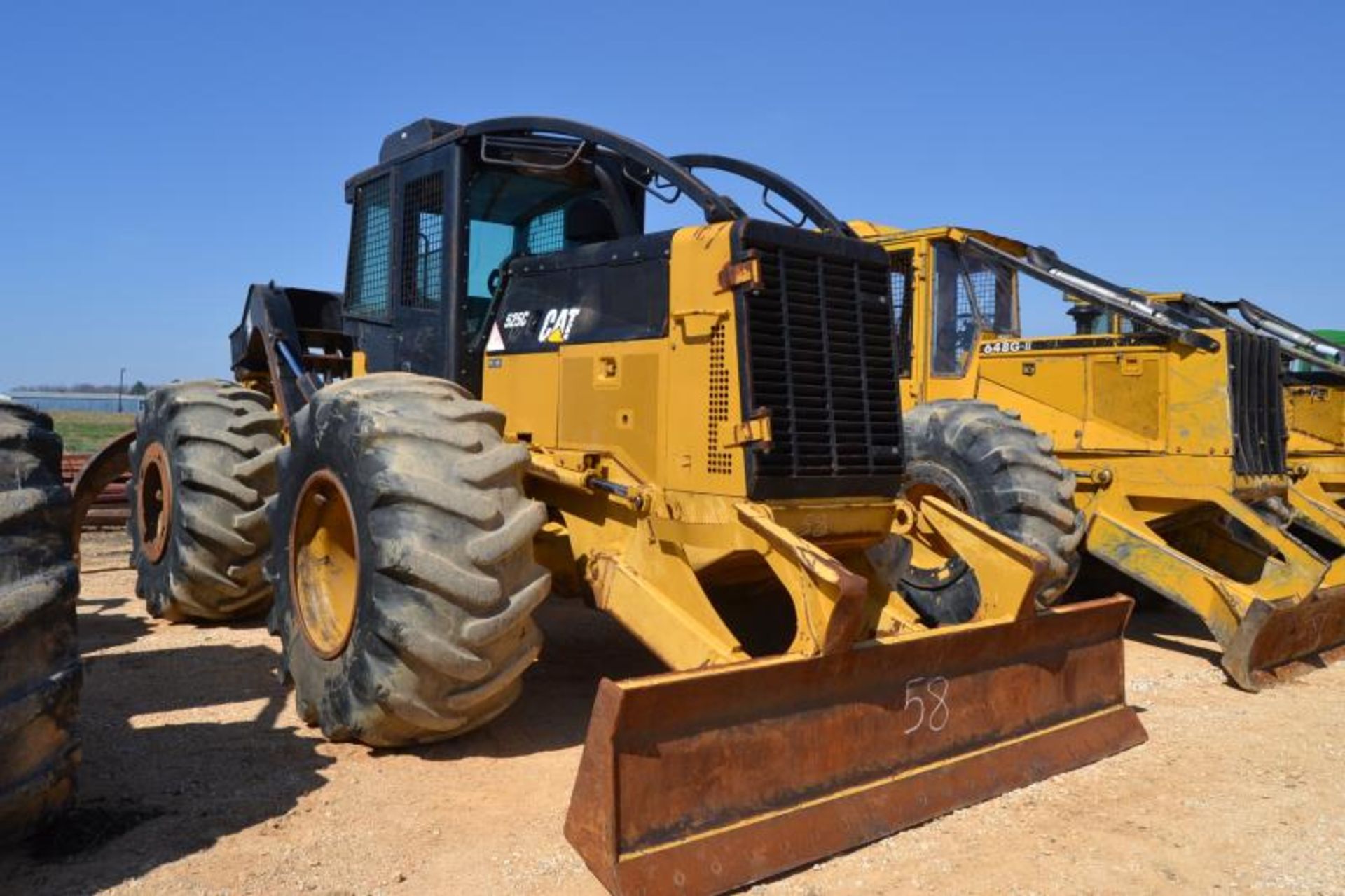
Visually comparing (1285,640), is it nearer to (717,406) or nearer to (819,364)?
(819,364)

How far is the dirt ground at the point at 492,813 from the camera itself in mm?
3473

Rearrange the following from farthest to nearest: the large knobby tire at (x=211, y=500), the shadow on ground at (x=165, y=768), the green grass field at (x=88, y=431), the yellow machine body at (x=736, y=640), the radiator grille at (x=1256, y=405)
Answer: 1. the green grass field at (x=88, y=431)
2. the radiator grille at (x=1256, y=405)
3. the large knobby tire at (x=211, y=500)
4. the yellow machine body at (x=736, y=640)
5. the shadow on ground at (x=165, y=768)

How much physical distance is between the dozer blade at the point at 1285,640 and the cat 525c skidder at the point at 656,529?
1.92m

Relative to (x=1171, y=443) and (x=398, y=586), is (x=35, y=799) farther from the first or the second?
(x=1171, y=443)

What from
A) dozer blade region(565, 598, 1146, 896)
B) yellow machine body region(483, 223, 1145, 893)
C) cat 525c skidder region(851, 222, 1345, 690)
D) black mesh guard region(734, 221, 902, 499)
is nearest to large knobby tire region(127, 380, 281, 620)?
yellow machine body region(483, 223, 1145, 893)

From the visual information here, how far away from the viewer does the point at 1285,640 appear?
703 centimetres

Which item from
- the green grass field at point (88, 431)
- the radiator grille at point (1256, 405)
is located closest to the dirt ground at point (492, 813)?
the radiator grille at point (1256, 405)

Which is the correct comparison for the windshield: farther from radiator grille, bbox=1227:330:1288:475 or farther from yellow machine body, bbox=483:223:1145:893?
yellow machine body, bbox=483:223:1145:893

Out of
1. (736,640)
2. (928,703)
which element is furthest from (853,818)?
(736,640)

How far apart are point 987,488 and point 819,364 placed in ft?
9.20

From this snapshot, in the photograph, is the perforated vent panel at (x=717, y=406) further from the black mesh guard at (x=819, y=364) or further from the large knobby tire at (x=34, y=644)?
the large knobby tire at (x=34, y=644)

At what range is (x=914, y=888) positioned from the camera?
3586 millimetres

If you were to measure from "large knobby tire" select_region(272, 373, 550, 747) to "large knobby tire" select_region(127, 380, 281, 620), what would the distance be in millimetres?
2091

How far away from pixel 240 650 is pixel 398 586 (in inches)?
112
